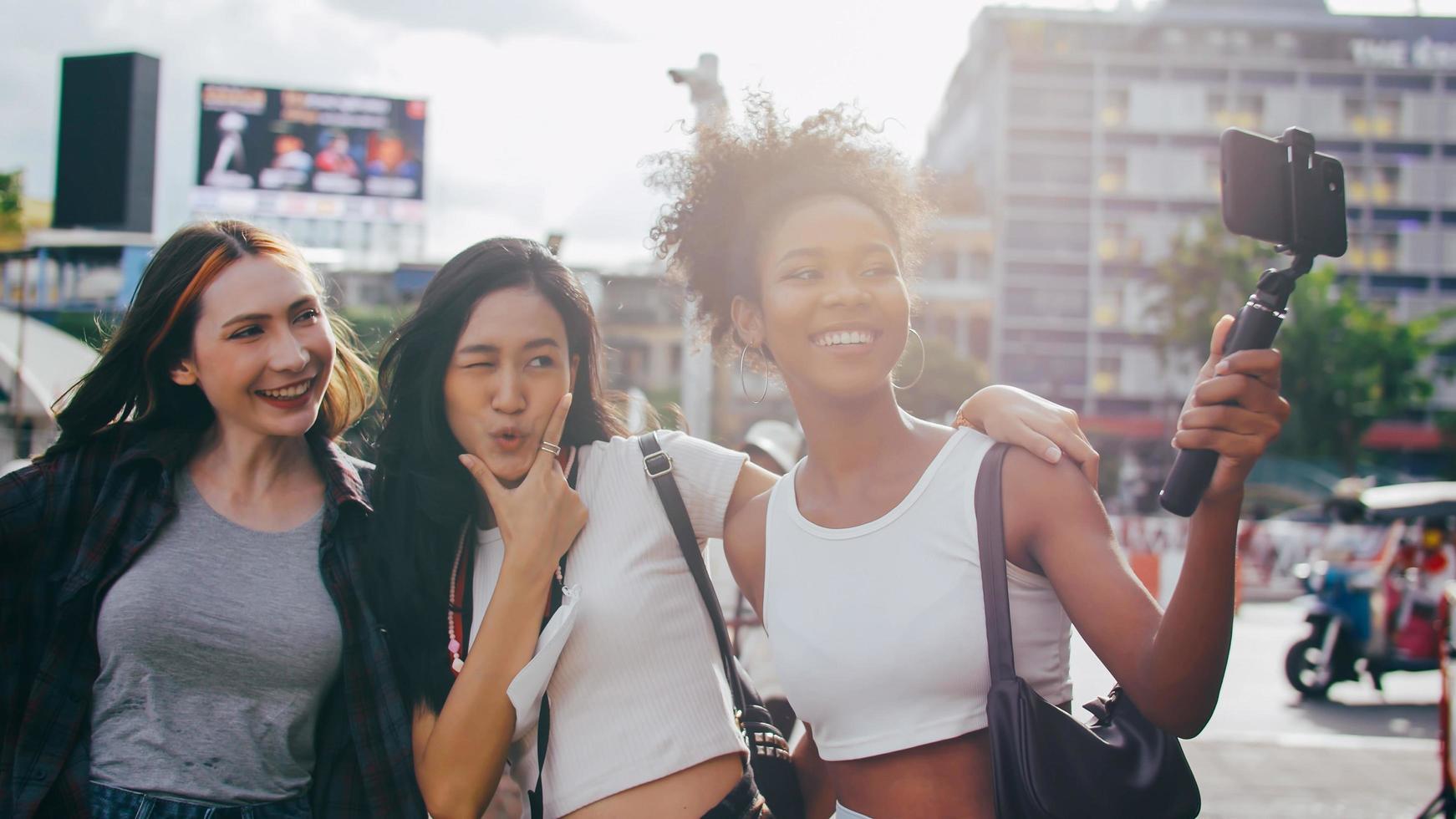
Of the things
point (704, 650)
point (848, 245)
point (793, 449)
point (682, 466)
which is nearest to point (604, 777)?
point (704, 650)

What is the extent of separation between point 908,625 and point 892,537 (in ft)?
0.59

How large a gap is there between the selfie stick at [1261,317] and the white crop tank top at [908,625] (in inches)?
18.3

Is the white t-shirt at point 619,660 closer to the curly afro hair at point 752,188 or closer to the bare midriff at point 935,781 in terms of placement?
the bare midriff at point 935,781

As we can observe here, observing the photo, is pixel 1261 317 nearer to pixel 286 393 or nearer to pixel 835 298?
pixel 835 298

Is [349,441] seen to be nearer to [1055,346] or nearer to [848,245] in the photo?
[848,245]

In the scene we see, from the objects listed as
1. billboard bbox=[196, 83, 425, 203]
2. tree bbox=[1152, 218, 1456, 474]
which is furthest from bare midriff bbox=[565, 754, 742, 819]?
tree bbox=[1152, 218, 1456, 474]

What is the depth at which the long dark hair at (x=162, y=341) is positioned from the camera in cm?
257

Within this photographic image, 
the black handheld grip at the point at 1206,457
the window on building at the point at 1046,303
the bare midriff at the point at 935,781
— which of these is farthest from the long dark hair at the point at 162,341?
the window on building at the point at 1046,303

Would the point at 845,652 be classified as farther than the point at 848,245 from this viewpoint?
No

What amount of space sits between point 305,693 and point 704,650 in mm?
893

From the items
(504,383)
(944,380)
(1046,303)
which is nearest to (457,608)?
(504,383)

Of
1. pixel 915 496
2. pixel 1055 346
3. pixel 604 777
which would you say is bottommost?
pixel 604 777

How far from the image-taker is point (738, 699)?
249cm

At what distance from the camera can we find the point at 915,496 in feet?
6.93
